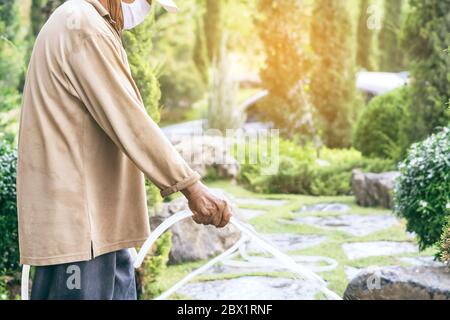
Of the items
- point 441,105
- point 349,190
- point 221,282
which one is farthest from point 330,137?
point 221,282

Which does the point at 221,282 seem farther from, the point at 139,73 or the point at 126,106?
the point at 126,106

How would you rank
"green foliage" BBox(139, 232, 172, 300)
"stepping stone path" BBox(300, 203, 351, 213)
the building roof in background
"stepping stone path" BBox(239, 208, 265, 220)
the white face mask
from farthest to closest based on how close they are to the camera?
the building roof in background → "stepping stone path" BBox(300, 203, 351, 213) → "stepping stone path" BBox(239, 208, 265, 220) → "green foliage" BBox(139, 232, 172, 300) → the white face mask

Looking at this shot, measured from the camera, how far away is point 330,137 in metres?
11.2

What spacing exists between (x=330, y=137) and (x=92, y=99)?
365 inches

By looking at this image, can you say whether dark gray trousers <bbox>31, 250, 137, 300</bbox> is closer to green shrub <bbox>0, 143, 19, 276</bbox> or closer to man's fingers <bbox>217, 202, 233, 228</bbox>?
man's fingers <bbox>217, 202, 233, 228</bbox>

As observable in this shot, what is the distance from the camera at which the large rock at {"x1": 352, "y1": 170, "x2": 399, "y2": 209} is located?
24.6 feet

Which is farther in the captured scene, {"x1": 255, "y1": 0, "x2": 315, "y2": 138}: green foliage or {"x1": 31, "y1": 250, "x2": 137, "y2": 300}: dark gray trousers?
{"x1": 255, "y1": 0, "x2": 315, "y2": 138}: green foliage

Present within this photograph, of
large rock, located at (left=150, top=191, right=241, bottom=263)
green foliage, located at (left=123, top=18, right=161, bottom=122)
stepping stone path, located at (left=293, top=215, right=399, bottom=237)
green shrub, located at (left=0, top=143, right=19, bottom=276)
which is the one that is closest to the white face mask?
green shrub, located at (left=0, top=143, right=19, bottom=276)

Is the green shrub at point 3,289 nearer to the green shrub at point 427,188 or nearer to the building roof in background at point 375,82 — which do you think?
the green shrub at point 427,188

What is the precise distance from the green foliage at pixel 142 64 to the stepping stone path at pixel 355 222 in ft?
8.46

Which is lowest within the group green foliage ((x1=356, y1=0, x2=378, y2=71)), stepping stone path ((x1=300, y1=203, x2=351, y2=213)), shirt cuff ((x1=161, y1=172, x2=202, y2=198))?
stepping stone path ((x1=300, y1=203, x2=351, y2=213))

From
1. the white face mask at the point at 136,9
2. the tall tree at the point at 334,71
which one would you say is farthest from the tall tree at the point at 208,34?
the white face mask at the point at 136,9

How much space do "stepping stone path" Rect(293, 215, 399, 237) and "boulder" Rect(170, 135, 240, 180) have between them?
2064 millimetres

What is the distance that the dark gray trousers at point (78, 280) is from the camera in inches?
88.7
